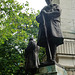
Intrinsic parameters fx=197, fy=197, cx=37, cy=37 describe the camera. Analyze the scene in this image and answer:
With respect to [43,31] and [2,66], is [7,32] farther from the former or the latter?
[43,31]

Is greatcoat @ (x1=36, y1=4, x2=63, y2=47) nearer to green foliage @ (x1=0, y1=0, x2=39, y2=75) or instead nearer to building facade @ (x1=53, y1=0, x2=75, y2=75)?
building facade @ (x1=53, y1=0, x2=75, y2=75)

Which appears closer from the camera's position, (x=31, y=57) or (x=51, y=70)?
(x=51, y=70)

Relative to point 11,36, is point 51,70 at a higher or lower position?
higher

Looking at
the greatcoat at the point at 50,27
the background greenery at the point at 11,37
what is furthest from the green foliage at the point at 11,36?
the greatcoat at the point at 50,27

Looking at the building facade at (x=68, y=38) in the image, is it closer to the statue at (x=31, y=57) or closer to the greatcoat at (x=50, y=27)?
the statue at (x=31, y=57)

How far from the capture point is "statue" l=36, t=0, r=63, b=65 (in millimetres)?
5453

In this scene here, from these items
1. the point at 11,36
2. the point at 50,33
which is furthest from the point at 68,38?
the point at 11,36

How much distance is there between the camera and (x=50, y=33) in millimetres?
5520

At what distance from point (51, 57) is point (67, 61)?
1.28 m

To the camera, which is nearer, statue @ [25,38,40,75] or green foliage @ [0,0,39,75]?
statue @ [25,38,40,75]

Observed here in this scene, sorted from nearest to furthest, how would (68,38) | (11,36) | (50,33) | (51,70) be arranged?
(51,70) < (50,33) < (68,38) < (11,36)

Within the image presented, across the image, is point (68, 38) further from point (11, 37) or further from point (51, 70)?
point (11, 37)

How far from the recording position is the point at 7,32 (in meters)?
12.7

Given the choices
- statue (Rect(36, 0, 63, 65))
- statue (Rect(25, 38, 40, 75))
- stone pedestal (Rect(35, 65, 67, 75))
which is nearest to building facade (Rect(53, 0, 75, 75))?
statue (Rect(25, 38, 40, 75))
